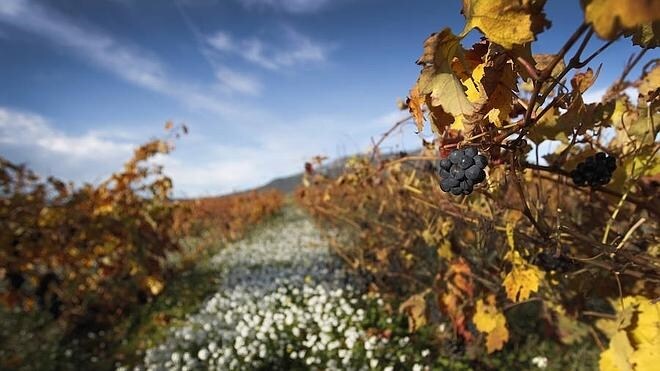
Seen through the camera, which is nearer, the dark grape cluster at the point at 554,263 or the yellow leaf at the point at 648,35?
the yellow leaf at the point at 648,35

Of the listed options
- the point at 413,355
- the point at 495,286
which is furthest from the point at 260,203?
the point at 495,286

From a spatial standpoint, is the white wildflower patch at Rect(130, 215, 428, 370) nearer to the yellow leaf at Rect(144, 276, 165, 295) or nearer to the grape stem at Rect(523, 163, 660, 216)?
the yellow leaf at Rect(144, 276, 165, 295)

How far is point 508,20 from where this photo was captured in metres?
0.66

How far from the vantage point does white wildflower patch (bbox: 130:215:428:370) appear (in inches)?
153

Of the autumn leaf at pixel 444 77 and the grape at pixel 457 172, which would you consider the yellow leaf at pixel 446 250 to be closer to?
the grape at pixel 457 172

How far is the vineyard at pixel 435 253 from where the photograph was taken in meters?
0.83

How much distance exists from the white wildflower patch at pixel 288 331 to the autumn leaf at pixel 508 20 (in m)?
3.22

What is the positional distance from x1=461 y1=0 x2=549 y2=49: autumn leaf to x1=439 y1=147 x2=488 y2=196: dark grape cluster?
0.72 feet

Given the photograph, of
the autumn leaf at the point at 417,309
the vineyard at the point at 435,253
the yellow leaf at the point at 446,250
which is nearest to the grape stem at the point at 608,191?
the vineyard at the point at 435,253

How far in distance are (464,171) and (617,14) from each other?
42 cm

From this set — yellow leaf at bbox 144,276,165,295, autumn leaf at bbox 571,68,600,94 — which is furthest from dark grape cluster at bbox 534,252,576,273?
yellow leaf at bbox 144,276,165,295

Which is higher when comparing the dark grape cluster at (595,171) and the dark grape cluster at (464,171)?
the dark grape cluster at (464,171)

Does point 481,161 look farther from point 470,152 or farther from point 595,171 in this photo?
point 595,171

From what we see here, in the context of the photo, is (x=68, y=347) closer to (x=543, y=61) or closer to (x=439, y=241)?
(x=439, y=241)
